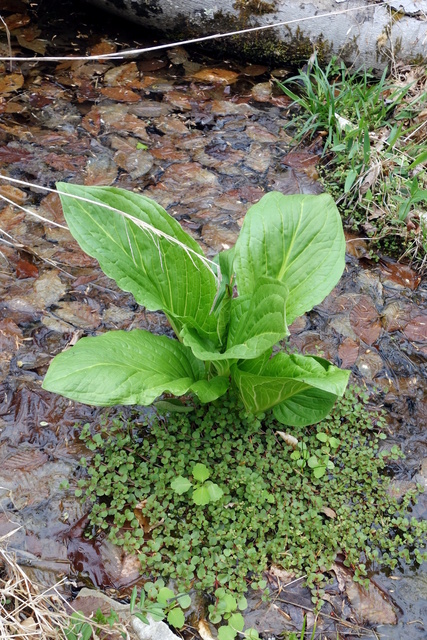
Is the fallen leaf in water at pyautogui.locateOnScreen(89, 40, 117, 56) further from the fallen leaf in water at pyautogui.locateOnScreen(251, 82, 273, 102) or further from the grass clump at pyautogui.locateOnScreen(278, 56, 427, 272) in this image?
the grass clump at pyautogui.locateOnScreen(278, 56, 427, 272)

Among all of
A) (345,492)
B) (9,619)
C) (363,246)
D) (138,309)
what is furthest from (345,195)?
(9,619)

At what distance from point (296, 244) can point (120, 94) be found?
2.36m

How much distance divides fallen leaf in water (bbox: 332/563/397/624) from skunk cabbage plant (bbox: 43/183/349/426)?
0.59 meters

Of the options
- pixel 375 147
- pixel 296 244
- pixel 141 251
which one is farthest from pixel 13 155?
pixel 375 147

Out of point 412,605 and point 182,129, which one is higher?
point 182,129

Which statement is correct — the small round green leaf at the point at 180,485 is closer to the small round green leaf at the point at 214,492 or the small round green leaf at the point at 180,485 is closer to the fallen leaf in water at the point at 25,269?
the small round green leaf at the point at 214,492

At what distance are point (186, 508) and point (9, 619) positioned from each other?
2.31 feet

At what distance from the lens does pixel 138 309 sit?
9.23 ft

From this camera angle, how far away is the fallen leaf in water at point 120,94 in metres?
3.86

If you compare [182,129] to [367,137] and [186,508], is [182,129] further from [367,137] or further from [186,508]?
[186,508]

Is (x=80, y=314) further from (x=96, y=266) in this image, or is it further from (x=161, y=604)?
(x=161, y=604)

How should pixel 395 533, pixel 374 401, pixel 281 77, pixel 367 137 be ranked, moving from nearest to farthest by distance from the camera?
pixel 395 533 → pixel 374 401 → pixel 367 137 → pixel 281 77

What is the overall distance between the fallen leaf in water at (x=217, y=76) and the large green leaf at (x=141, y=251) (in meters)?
2.48

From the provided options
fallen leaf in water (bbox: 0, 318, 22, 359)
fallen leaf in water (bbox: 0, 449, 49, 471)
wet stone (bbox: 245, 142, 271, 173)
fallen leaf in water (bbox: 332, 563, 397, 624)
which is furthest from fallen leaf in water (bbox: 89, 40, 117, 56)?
fallen leaf in water (bbox: 332, 563, 397, 624)
